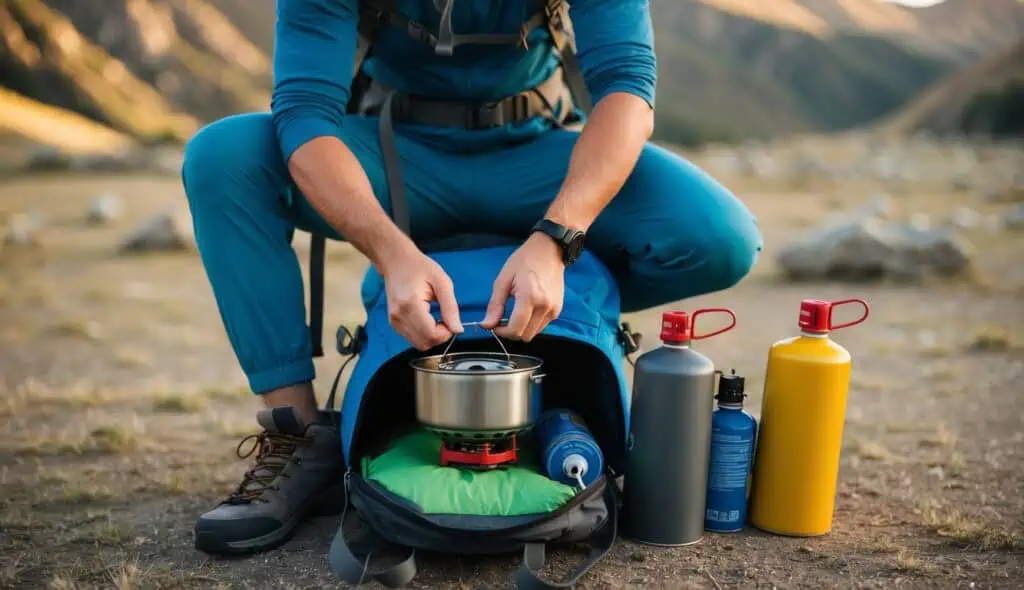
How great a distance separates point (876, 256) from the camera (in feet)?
27.2

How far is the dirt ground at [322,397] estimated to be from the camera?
8.61 ft

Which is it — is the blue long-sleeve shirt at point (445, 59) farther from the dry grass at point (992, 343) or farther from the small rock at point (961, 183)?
the small rock at point (961, 183)

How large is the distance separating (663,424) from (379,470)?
81 cm

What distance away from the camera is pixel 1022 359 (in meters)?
5.54

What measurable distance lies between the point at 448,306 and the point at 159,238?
856cm

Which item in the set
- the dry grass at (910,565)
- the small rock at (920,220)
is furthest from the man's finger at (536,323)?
the small rock at (920,220)

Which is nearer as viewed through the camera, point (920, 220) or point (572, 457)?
point (572, 457)

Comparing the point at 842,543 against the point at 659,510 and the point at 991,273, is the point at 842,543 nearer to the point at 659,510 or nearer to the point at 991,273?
the point at 659,510

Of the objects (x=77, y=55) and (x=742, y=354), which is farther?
(x=77, y=55)

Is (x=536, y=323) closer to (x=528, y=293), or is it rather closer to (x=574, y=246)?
(x=528, y=293)

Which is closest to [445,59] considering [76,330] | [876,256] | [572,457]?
[572,457]

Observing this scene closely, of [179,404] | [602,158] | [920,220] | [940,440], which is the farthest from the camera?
[920,220]

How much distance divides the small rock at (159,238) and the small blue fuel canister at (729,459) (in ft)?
28.2

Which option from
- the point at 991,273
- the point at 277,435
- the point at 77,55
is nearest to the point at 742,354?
the point at 277,435
